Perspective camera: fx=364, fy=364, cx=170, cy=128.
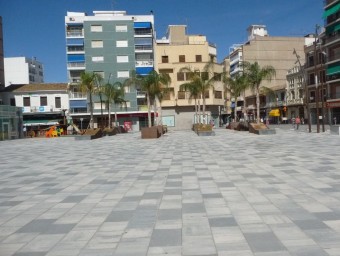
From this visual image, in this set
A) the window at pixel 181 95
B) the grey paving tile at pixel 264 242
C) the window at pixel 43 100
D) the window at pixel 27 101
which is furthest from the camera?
the window at pixel 43 100

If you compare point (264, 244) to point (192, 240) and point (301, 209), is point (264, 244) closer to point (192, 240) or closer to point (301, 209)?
point (192, 240)

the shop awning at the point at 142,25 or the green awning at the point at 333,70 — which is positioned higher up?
the shop awning at the point at 142,25

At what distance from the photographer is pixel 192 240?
4.82m

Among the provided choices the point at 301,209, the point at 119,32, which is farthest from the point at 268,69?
the point at 119,32

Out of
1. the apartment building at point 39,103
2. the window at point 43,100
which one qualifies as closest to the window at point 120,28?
the apartment building at point 39,103

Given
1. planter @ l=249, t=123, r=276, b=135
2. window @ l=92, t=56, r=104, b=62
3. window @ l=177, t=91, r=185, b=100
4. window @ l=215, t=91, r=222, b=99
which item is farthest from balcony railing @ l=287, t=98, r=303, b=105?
window @ l=92, t=56, r=104, b=62

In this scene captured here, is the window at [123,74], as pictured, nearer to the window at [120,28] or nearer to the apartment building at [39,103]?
the window at [120,28]

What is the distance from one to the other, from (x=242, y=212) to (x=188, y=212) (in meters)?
0.91

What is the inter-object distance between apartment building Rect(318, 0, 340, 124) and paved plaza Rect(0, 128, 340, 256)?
45906 mm

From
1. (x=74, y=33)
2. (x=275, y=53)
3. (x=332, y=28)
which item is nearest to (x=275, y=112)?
(x=332, y=28)

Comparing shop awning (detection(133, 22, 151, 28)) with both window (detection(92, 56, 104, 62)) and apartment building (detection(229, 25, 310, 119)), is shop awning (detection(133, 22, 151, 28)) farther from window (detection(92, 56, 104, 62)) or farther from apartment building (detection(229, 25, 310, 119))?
apartment building (detection(229, 25, 310, 119))

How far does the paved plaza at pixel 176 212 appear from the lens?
15.2 feet

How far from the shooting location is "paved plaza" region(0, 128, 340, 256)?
462 centimetres

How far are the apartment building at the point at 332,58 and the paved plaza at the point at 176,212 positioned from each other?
1807 inches
